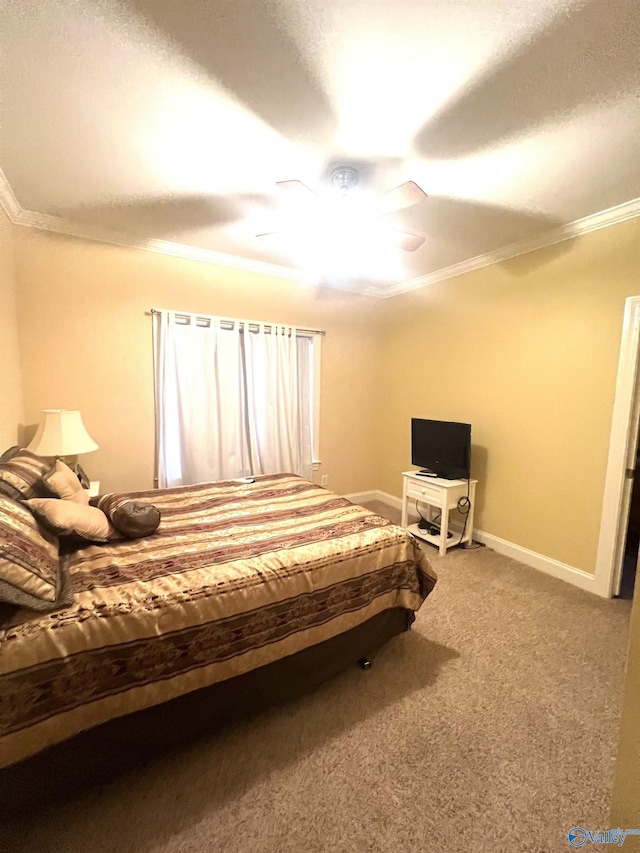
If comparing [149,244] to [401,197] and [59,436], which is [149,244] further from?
[401,197]

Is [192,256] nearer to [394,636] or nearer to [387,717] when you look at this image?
[394,636]

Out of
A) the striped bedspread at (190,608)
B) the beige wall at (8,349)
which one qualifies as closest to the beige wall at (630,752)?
the striped bedspread at (190,608)

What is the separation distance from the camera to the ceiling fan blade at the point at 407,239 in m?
2.26

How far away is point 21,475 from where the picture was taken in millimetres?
1838

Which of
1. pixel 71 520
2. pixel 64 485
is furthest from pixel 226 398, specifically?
pixel 71 520

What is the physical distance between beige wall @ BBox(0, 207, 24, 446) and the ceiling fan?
1808 mm

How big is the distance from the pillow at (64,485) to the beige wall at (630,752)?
229cm

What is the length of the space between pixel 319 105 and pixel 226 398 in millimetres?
2482

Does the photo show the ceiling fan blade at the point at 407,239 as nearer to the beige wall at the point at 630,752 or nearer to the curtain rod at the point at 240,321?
the curtain rod at the point at 240,321

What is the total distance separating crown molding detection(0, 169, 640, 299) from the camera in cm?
244

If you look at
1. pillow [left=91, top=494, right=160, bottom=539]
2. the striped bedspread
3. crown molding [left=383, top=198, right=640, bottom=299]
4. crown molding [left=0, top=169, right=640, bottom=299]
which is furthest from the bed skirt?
crown molding [left=383, top=198, right=640, bottom=299]

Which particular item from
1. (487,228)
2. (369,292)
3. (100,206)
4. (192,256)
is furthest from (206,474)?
(487,228)

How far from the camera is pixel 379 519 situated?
2186mm

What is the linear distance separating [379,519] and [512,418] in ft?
5.75
